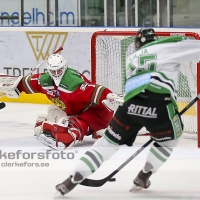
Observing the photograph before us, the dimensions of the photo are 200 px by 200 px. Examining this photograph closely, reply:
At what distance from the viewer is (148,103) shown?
309 cm

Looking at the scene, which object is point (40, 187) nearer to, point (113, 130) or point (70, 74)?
point (113, 130)

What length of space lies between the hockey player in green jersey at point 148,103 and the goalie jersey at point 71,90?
1.48 metres

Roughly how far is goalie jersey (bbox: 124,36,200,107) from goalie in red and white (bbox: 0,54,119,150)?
4.85 ft

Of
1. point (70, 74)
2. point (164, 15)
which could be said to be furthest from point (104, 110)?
point (164, 15)

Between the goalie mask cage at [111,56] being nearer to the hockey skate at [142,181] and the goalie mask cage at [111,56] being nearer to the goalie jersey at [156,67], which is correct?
the hockey skate at [142,181]

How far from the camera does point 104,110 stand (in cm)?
491

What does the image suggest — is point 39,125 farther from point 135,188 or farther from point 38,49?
point 38,49

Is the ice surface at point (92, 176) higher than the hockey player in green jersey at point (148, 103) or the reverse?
the reverse

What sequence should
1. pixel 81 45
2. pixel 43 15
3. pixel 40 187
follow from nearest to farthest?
1. pixel 40 187
2. pixel 81 45
3. pixel 43 15

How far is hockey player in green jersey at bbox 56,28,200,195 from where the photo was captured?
3086 millimetres

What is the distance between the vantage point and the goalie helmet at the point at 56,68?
15.3ft

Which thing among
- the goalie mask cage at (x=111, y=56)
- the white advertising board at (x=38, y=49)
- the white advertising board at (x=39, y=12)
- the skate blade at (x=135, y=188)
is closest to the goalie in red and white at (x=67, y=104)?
the goalie mask cage at (x=111, y=56)

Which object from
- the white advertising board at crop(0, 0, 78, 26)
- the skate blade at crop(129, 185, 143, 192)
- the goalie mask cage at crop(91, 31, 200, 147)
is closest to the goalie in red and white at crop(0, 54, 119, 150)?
the goalie mask cage at crop(91, 31, 200, 147)

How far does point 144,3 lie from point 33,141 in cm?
340
